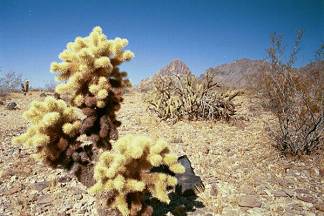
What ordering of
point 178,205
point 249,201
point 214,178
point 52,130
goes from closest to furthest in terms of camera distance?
1. point 52,130
2. point 178,205
3. point 249,201
4. point 214,178

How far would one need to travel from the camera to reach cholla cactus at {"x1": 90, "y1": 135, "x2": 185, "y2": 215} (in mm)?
2648

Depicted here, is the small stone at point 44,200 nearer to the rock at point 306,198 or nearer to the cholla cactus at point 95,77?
the cholla cactus at point 95,77

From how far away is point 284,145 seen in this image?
18.0 feet

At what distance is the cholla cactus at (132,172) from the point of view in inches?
104

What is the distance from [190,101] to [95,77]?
425 cm

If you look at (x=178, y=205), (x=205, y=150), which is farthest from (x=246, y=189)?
(x=205, y=150)

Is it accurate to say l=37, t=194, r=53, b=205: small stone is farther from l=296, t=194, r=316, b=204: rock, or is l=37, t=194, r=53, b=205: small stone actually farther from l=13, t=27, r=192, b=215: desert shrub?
l=296, t=194, r=316, b=204: rock

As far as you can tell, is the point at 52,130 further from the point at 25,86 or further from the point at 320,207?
the point at 25,86

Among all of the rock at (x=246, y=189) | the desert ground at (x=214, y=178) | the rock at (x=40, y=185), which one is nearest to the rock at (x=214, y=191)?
the desert ground at (x=214, y=178)

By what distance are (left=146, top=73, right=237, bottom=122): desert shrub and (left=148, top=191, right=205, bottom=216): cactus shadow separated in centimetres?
307

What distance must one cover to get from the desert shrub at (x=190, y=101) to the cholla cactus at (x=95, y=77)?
3.86m

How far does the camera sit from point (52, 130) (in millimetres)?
3006

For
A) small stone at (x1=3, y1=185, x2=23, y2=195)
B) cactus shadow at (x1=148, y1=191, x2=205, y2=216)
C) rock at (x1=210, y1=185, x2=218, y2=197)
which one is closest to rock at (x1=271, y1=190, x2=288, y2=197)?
rock at (x1=210, y1=185, x2=218, y2=197)

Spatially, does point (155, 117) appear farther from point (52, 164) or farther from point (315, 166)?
point (52, 164)
